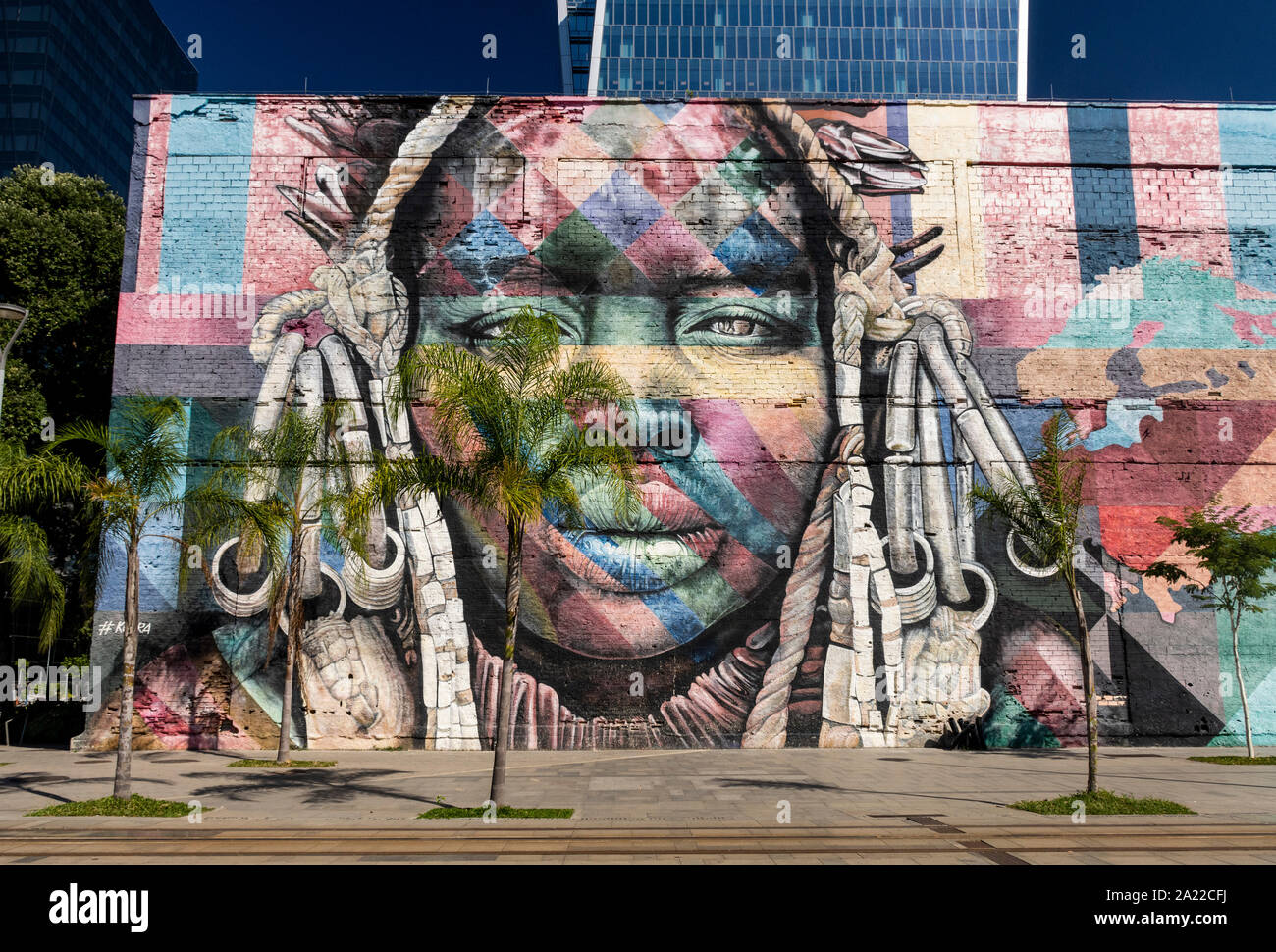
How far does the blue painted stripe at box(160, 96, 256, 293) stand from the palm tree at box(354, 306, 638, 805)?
975cm

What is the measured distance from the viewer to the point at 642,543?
58.9 ft

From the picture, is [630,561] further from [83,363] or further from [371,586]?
[83,363]

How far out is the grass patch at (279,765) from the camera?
14859mm

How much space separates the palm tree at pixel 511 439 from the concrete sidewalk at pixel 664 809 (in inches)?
75.9

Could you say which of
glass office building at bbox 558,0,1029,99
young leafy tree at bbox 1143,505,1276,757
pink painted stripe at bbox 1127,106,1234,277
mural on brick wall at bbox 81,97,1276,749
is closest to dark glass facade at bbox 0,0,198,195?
glass office building at bbox 558,0,1029,99

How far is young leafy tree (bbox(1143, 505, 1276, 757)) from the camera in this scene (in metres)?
16.1

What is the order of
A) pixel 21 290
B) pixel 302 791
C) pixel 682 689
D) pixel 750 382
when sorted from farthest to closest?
1. pixel 21 290
2. pixel 750 382
3. pixel 682 689
4. pixel 302 791

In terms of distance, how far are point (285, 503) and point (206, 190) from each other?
27.2 ft

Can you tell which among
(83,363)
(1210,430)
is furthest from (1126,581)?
(83,363)

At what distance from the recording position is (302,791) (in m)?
12.3

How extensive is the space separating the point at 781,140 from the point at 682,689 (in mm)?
12217

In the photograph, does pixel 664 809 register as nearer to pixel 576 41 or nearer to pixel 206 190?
pixel 206 190

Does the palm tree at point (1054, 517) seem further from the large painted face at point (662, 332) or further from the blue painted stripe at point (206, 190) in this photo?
the blue painted stripe at point (206, 190)

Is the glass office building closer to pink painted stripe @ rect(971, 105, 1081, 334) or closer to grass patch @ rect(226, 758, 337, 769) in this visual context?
pink painted stripe @ rect(971, 105, 1081, 334)
